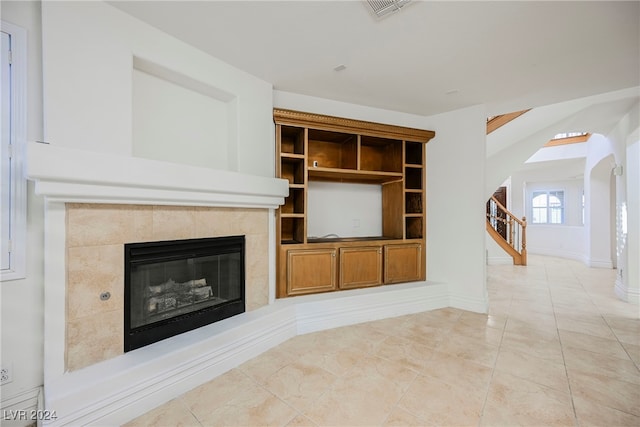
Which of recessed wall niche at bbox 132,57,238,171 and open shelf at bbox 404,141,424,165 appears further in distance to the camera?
open shelf at bbox 404,141,424,165

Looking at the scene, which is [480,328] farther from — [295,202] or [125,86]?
[125,86]

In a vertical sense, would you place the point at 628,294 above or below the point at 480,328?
above

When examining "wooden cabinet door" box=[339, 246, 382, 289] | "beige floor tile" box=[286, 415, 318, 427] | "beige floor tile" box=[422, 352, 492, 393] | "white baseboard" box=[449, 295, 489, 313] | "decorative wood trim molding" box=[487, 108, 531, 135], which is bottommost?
"beige floor tile" box=[422, 352, 492, 393]

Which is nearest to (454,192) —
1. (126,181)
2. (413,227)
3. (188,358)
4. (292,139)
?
(413,227)

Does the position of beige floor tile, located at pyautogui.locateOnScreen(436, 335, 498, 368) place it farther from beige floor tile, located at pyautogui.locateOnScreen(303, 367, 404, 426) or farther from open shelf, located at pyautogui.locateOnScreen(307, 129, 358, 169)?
open shelf, located at pyautogui.locateOnScreen(307, 129, 358, 169)

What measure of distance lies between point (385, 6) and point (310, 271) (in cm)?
237

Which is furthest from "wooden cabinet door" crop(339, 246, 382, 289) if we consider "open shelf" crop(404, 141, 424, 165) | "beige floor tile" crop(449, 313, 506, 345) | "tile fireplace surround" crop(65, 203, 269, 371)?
"tile fireplace surround" crop(65, 203, 269, 371)

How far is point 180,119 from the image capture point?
2.33 m

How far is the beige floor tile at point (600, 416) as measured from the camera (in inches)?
60.1

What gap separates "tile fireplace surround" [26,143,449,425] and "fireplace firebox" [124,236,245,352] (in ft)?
0.19

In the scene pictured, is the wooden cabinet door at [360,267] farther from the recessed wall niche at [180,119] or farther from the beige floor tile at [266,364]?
the recessed wall niche at [180,119]

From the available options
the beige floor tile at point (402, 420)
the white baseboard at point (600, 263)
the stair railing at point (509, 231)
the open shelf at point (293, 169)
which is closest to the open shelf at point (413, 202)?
the open shelf at point (293, 169)

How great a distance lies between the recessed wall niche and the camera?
2.10 metres

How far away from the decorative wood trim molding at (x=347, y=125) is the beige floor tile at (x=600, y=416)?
2.82 m
